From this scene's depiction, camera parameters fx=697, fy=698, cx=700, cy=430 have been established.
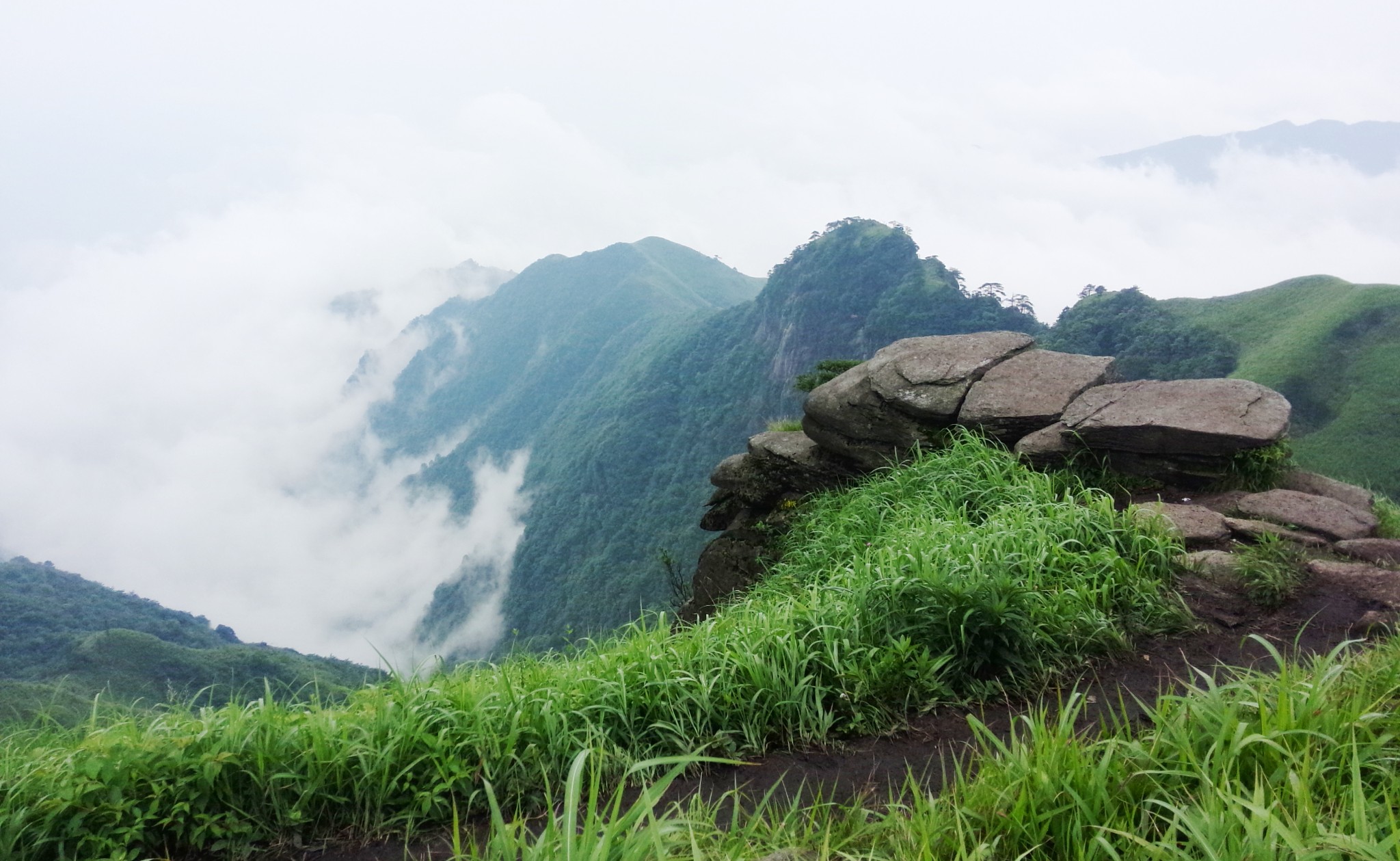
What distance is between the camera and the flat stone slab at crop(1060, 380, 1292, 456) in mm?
5188

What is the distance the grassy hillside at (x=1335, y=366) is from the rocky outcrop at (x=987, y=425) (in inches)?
58.4

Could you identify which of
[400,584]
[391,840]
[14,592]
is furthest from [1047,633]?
[400,584]

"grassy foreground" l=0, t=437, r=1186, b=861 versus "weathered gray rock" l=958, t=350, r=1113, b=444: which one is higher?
"weathered gray rock" l=958, t=350, r=1113, b=444

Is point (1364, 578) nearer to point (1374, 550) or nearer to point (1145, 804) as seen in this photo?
point (1374, 550)

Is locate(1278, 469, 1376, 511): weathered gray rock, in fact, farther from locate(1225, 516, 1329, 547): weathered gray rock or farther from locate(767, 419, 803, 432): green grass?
locate(767, 419, 803, 432): green grass

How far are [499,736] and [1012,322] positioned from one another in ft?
102

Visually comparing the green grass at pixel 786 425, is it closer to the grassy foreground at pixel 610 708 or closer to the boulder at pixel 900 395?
the boulder at pixel 900 395

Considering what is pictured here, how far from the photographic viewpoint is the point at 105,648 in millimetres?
15766

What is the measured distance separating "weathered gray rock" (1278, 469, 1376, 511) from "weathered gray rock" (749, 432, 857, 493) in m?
3.70

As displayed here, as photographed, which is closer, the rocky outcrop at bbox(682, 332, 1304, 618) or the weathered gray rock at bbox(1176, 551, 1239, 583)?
the weathered gray rock at bbox(1176, 551, 1239, 583)

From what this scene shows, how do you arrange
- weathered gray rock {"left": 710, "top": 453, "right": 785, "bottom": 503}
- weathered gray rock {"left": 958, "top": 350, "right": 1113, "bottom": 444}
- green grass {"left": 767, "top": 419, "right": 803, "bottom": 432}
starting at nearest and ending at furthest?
weathered gray rock {"left": 958, "top": 350, "right": 1113, "bottom": 444} → weathered gray rock {"left": 710, "top": 453, "right": 785, "bottom": 503} → green grass {"left": 767, "top": 419, "right": 803, "bottom": 432}

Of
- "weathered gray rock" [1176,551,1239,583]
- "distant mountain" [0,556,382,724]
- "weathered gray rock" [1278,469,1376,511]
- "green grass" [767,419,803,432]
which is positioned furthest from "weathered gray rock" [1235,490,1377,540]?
"distant mountain" [0,556,382,724]

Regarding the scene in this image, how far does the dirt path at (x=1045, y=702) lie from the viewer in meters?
2.46

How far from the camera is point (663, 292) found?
91.9m
